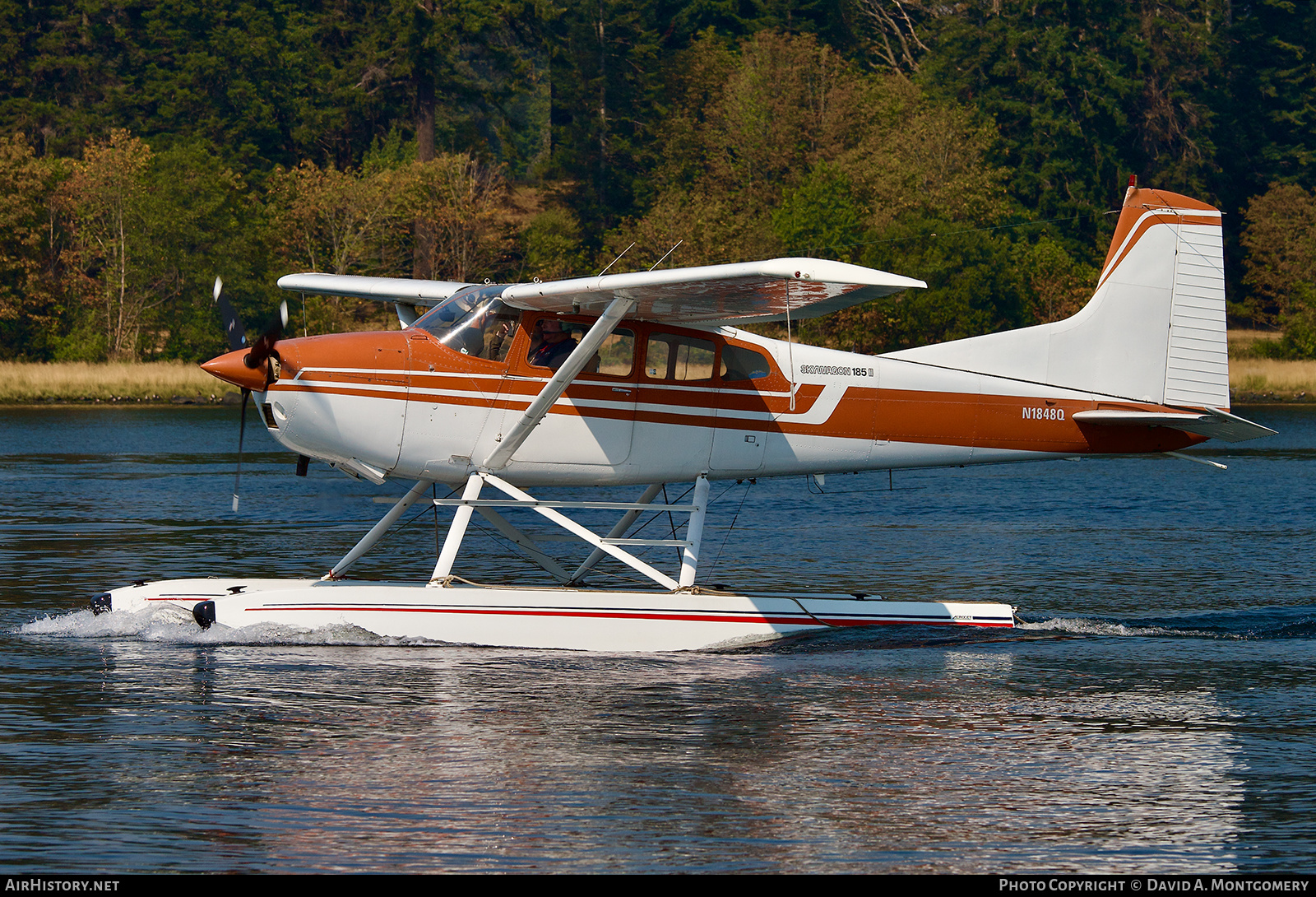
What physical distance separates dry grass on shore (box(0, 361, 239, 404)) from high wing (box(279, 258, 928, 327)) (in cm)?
4226

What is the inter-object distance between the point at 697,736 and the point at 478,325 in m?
4.12

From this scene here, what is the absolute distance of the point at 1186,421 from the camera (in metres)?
12.0

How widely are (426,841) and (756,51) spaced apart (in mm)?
67916

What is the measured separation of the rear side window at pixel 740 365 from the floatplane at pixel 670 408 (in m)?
0.01

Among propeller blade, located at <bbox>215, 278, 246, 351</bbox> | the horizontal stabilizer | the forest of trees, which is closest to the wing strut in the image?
propeller blade, located at <bbox>215, 278, 246, 351</bbox>

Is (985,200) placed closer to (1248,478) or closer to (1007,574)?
(1248,478)

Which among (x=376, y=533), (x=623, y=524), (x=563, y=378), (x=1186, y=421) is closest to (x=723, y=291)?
(x=563, y=378)

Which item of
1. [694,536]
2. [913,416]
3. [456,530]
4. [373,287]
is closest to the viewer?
[456,530]

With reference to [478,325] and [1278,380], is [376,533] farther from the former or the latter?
[1278,380]

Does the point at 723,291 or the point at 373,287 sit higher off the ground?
the point at 723,291

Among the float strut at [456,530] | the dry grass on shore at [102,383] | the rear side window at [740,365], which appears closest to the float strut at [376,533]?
the float strut at [456,530]

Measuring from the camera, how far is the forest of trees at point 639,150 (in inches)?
2490

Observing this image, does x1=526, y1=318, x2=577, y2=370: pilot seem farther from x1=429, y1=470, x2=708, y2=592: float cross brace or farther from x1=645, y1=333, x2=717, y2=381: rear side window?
x1=429, y1=470, x2=708, y2=592: float cross brace

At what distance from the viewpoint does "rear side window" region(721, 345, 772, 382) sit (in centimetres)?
1195
